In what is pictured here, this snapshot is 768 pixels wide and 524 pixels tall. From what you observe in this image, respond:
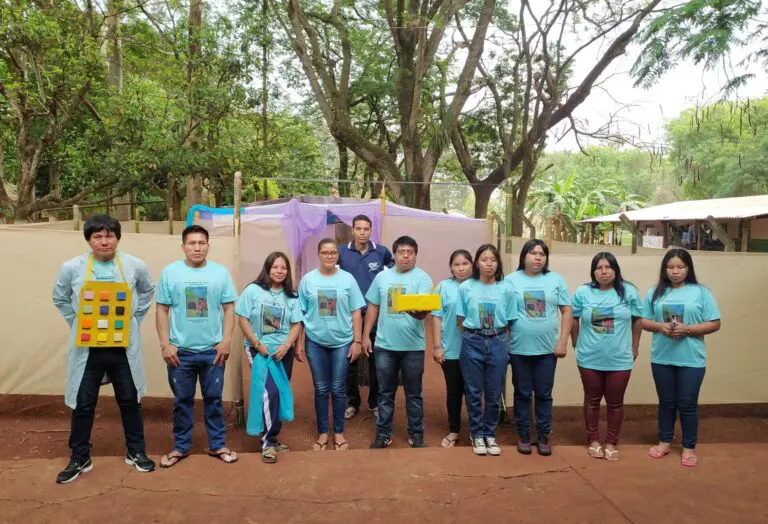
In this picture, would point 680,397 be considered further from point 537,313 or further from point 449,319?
point 449,319

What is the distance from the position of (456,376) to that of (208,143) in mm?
8607

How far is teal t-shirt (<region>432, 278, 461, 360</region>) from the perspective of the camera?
12.6ft

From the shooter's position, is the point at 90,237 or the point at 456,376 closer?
the point at 90,237

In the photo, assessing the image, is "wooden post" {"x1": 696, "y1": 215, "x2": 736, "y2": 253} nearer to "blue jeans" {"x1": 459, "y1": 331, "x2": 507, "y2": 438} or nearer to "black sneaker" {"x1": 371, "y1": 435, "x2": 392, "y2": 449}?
"blue jeans" {"x1": 459, "y1": 331, "x2": 507, "y2": 438}

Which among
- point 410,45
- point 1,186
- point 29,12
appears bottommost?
point 1,186

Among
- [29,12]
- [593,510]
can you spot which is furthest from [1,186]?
[593,510]

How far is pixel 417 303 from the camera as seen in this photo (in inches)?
139

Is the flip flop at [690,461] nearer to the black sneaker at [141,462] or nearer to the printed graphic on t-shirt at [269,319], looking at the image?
the printed graphic on t-shirt at [269,319]

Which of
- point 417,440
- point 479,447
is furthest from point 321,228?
point 479,447

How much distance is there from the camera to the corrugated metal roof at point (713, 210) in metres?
13.6

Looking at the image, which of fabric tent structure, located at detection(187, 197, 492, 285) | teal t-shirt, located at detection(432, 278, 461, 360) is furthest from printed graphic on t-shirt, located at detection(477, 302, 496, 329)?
fabric tent structure, located at detection(187, 197, 492, 285)

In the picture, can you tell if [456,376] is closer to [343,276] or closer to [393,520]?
[343,276]

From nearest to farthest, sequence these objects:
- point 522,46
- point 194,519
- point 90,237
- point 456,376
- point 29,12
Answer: point 194,519 → point 90,237 → point 456,376 → point 29,12 → point 522,46

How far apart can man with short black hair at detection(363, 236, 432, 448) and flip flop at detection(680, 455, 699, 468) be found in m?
1.65
